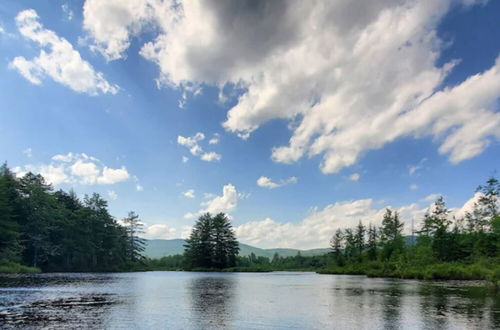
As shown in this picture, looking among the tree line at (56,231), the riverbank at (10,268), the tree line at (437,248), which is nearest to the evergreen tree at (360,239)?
the tree line at (437,248)

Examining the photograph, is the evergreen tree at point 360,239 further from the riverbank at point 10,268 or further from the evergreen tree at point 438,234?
the riverbank at point 10,268

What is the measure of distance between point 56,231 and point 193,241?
45.8 m

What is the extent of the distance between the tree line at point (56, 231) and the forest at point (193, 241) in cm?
19

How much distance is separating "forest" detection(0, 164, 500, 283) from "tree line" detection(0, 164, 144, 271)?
19 centimetres

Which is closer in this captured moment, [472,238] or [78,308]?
[78,308]

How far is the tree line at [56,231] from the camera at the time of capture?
231ft

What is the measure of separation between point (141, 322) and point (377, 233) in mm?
120515

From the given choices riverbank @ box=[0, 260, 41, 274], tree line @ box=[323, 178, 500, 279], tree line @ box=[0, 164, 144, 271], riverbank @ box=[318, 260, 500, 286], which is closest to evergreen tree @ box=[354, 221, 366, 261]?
tree line @ box=[323, 178, 500, 279]

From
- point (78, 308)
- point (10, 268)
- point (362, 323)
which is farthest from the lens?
point (10, 268)

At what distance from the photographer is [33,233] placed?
261 ft

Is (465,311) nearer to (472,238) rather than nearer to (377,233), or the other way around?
(472,238)

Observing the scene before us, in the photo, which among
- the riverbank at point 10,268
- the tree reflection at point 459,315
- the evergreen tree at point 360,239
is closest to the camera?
the tree reflection at point 459,315

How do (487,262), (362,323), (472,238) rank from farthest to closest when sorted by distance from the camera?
(472,238), (487,262), (362,323)

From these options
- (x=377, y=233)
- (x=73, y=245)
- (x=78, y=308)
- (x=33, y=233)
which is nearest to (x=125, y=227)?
(x=73, y=245)
